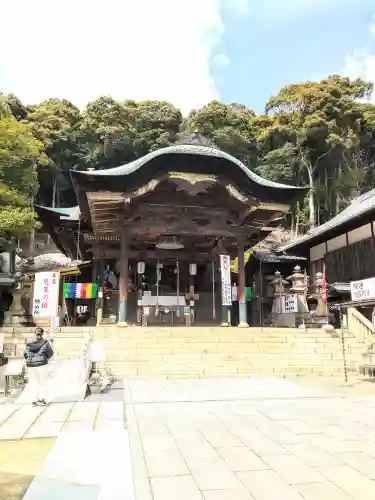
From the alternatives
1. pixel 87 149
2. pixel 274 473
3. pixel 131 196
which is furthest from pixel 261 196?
pixel 87 149

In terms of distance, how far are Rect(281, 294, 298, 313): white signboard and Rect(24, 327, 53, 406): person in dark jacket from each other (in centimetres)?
1208

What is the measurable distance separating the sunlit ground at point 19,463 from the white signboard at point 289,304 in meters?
13.6

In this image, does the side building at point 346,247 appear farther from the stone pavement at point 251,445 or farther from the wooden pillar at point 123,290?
Answer: the stone pavement at point 251,445

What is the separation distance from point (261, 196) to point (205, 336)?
615cm

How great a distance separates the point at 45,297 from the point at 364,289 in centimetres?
1060

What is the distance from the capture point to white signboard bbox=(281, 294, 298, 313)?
1720 centimetres

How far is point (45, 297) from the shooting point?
47.5 feet

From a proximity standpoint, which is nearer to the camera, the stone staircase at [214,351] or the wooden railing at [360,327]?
the stone staircase at [214,351]

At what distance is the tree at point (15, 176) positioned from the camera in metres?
15.7

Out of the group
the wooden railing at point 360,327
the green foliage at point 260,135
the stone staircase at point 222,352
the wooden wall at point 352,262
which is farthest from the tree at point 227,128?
the stone staircase at point 222,352

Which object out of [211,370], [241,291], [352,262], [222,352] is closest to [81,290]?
[241,291]

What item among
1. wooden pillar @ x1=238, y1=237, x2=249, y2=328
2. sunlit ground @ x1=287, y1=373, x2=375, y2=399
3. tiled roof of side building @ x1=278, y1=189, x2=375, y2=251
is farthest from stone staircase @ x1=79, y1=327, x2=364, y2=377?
tiled roof of side building @ x1=278, y1=189, x2=375, y2=251

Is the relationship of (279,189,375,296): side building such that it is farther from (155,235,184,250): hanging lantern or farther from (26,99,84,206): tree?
(26,99,84,206): tree

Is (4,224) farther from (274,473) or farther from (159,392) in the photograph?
(274,473)
